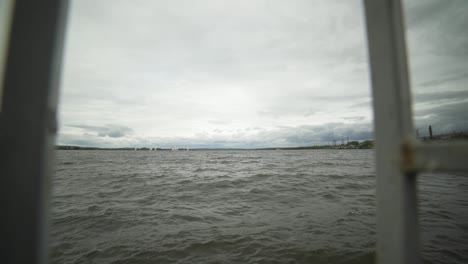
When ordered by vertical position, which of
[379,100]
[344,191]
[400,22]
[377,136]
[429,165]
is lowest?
[344,191]

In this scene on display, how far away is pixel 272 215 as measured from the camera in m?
6.19

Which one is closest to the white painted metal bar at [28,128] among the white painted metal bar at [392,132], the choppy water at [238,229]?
the white painted metal bar at [392,132]

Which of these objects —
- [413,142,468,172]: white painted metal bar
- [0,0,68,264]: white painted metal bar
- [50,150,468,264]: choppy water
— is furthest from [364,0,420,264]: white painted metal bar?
[50,150,468,264]: choppy water

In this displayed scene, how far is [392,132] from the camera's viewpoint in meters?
0.78

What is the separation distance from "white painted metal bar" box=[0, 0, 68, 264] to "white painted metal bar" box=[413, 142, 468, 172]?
4.86ft

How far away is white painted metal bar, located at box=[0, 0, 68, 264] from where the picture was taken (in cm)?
71

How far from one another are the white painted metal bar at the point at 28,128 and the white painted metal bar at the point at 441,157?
148 centimetres

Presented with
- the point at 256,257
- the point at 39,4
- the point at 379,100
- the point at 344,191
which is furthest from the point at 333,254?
the point at 344,191

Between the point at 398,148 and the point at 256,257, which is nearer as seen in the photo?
the point at 398,148

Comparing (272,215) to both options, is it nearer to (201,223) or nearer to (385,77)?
(201,223)

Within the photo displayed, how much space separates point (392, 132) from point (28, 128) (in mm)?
1471

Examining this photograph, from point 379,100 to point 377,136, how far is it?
0.53ft

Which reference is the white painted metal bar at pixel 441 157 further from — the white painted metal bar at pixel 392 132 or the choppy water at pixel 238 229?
the choppy water at pixel 238 229

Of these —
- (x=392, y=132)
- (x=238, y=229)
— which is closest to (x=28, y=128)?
(x=392, y=132)
